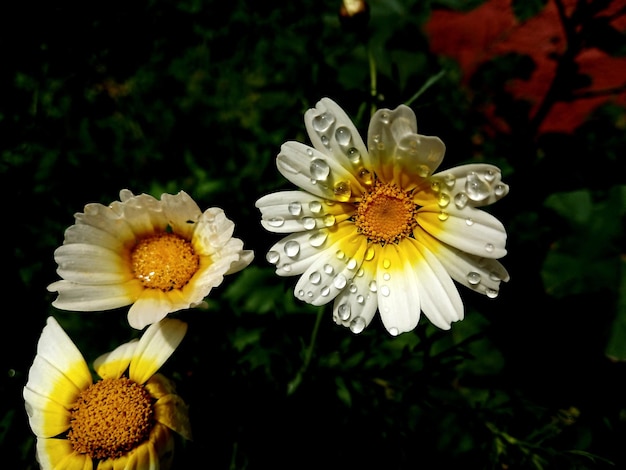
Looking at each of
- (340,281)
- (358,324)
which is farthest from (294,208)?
(358,324)

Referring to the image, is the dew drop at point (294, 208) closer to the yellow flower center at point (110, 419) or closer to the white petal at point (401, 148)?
the white petal at point (401, 148)

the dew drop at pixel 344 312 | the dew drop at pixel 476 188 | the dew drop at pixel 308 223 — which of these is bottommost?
the dew drop at pixel 344 312

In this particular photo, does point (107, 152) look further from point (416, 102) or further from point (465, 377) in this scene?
point (465, 377)

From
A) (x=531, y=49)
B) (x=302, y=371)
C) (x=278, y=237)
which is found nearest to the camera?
(x=302, y=371)

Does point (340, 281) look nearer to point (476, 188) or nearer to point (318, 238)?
point (318, 238)

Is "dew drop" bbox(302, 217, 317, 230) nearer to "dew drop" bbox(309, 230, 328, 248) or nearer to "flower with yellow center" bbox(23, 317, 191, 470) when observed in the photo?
"dew drop" bbox(309, 230, 328, 248)

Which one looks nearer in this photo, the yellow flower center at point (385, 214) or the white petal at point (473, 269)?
the white petal at point (473, 269)

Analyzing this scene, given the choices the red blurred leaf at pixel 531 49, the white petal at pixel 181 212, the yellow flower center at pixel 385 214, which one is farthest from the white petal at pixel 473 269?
the red blurred leaf at pixel 531 49

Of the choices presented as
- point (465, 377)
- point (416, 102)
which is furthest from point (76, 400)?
point (465, 377)
